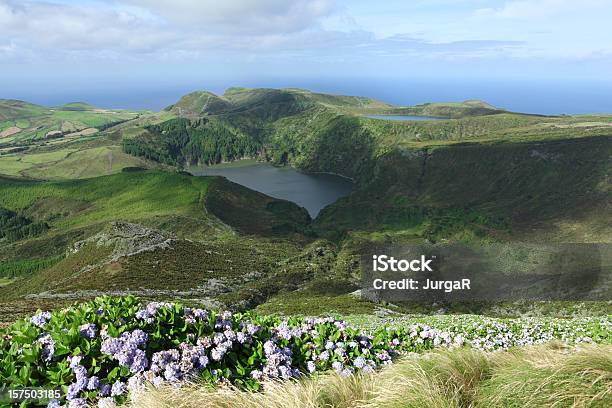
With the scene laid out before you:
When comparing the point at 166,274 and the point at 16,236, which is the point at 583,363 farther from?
the point at 16,236

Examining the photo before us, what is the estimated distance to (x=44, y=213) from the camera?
189375 mm

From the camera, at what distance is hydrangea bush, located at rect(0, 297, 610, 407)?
20.4ft

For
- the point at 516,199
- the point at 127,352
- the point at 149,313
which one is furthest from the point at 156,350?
the point at 516,199

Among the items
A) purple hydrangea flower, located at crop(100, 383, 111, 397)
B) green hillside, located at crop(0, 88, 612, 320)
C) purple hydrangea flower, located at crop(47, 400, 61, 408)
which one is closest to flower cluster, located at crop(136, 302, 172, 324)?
purple hydrangea flower, located at crop(100, 383, 111, 397)

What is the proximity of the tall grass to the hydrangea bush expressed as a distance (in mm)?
460

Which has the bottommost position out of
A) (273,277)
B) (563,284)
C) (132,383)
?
(273,277)

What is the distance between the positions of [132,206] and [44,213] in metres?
45.3

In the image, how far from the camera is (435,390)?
6.29 m

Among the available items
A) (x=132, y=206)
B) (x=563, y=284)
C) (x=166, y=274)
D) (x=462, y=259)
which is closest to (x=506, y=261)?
(x=462, y=259)

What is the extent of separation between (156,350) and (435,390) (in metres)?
4.50

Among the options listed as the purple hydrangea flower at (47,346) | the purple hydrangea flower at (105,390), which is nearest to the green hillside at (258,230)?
the purple hydrangea flower at (47,346)

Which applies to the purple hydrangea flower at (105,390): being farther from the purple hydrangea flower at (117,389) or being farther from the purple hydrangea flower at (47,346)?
the purple hydrangea flower at (47,346)

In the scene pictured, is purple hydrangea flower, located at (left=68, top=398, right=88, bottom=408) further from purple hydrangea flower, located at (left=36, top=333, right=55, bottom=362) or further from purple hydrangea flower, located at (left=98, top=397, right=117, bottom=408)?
→ purple hydrangea flower, located at (left=36, top=333, right=55, bottom=362)

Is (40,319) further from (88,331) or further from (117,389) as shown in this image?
(117,389)
